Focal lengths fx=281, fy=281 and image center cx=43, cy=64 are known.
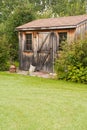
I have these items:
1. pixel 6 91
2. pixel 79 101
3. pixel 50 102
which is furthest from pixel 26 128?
pixel 6 91

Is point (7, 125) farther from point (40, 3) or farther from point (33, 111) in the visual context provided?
point (40, 3)

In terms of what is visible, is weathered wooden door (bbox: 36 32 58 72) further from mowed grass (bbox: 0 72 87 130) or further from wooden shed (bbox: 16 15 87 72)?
mowed grass (bbox: 0 72 87 130)

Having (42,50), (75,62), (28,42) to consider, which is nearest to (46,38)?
(42,50)

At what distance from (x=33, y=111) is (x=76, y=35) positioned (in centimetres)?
901

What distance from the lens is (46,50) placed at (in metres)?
17.3

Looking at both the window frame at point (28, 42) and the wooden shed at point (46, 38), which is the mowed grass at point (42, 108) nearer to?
the wooden shed at point (46, 38)

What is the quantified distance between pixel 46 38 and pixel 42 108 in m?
10.0

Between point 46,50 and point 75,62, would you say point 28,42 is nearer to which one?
point 46,50

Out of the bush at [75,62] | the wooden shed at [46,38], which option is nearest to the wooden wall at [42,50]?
the wooden shed at [46,38]

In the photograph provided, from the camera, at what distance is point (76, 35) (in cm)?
1560

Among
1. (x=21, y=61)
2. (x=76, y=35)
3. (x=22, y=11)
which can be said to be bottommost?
(x=21, y=61)

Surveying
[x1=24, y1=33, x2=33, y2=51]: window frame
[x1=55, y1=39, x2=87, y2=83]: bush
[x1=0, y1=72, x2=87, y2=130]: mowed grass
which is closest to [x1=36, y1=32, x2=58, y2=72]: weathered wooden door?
[x1=24, y1=33, x2=33, y2=51]: window frame

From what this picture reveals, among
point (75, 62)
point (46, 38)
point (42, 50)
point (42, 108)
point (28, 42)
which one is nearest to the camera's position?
point (42, 108)

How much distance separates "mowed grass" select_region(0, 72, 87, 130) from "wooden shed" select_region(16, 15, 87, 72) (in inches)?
230
